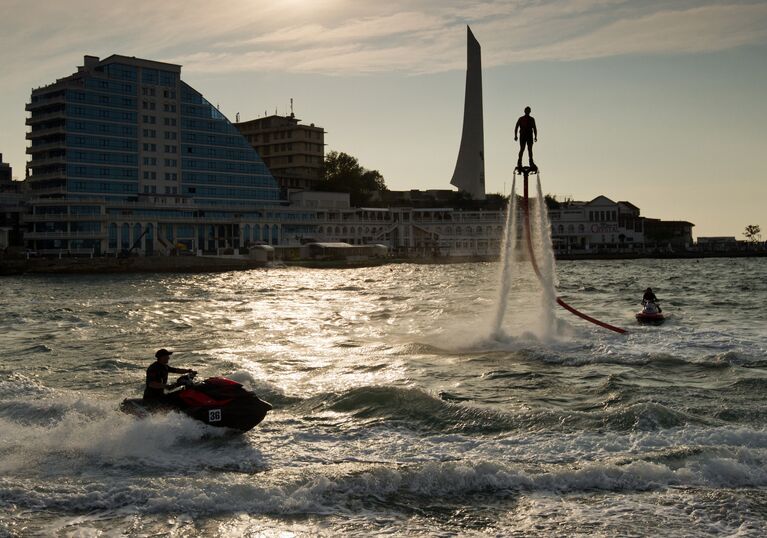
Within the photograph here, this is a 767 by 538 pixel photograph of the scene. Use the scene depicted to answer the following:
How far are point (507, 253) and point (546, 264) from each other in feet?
5.31

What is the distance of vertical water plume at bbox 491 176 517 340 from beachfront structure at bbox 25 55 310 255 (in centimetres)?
10140

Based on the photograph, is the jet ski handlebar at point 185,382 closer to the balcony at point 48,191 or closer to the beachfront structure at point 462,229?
the balcony at point 48,191

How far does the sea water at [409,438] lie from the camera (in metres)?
12.9

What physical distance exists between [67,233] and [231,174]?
128 feet

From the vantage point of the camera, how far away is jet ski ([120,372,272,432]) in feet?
57.4

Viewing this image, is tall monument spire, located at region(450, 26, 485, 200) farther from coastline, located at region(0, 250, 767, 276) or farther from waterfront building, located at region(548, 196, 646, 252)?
waterfront building, located at region(548, 196, 646, 252)

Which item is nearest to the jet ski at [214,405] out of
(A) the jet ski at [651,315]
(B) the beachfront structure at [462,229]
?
A: (A) the jet ski at [651,315]

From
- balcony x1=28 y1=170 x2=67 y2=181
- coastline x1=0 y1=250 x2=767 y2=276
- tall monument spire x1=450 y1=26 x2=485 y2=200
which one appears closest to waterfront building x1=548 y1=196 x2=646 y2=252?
coastline x1=0 y1=250 x2=767 y2=276

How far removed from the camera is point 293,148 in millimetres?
192375

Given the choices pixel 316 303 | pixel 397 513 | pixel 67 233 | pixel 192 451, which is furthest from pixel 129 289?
pixel 397 513

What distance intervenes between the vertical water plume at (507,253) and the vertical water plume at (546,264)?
37.5 inches

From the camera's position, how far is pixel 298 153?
7530 inches

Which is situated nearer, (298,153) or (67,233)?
(67,233)

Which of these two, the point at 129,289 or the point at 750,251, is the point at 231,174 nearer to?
the point at 129,289
